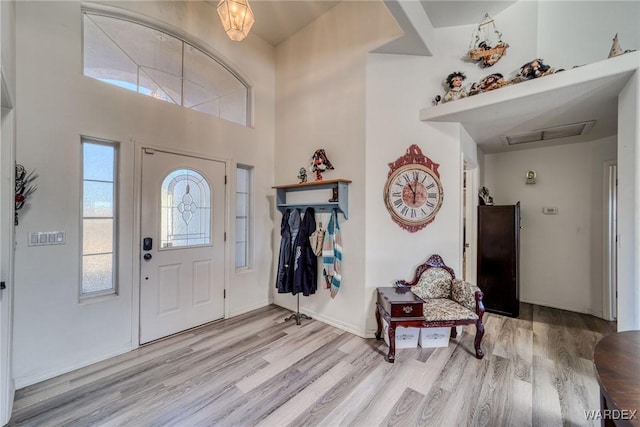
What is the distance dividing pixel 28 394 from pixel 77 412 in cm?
53

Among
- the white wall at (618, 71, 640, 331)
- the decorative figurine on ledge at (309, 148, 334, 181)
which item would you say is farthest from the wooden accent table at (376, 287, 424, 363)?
the decorative figurine on ledge at (309, 148, 334, 181)

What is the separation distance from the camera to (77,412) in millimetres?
1685

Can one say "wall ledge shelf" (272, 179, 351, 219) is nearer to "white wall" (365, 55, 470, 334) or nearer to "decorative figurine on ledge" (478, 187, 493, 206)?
"white wall" (365, 55, 470, 334)

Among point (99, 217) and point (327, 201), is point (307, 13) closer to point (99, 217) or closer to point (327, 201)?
point (327, 201)

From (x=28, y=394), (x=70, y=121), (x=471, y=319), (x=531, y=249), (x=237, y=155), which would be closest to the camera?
(x=28, y=394)

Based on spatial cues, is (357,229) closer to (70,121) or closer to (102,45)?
(70,121)

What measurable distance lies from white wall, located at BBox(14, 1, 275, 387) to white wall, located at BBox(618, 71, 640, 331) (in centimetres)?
391

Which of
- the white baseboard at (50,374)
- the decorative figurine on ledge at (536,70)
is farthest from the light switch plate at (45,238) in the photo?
the decorative figurine on ledge at (536,70)

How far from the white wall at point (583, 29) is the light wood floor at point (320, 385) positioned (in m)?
2.81

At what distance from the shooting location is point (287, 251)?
3127mm

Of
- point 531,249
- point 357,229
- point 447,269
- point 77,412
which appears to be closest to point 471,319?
point 447,269

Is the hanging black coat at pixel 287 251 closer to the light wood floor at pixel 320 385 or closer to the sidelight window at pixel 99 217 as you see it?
the light wood floor at pixel 320 385

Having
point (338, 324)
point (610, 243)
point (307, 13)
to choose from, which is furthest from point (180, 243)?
point (610, 243)

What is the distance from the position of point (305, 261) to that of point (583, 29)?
3.58 meters
